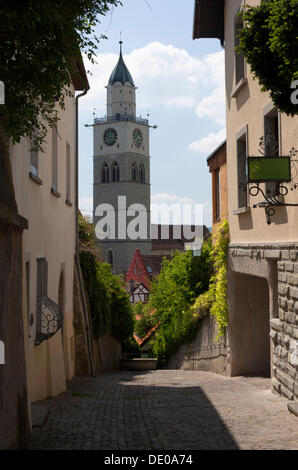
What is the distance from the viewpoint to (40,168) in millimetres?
10203

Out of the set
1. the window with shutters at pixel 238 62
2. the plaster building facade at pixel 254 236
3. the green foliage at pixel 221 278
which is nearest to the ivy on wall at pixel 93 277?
the green foliage at pixel 221 278

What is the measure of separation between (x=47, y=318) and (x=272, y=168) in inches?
178

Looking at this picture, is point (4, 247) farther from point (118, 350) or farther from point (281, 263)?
point (118, 350)

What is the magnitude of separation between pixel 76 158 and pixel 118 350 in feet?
38.9

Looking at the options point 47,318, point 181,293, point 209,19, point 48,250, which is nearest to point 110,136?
point 181,293

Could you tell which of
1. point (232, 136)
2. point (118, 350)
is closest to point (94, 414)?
point (232, 136)

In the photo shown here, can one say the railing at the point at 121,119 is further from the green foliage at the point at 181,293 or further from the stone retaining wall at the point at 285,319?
the stone retaining wall at the point at 285,319

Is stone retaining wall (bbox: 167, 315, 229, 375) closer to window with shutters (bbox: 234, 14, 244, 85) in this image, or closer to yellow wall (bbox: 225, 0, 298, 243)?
yellow wall (bbox: 225, 0, 298, 243)

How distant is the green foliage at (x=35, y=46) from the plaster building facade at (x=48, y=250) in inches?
42.8

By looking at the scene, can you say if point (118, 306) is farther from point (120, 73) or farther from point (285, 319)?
point (120, 73)

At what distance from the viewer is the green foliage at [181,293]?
57.0 ft

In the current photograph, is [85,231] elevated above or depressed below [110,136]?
below

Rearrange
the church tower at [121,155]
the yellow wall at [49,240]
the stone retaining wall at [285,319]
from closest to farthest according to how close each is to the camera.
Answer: the stone retaining wall at [285,319]
the yellow wall at [49,240]
the church tower at [121,155]

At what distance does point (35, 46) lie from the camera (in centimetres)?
A: 551
